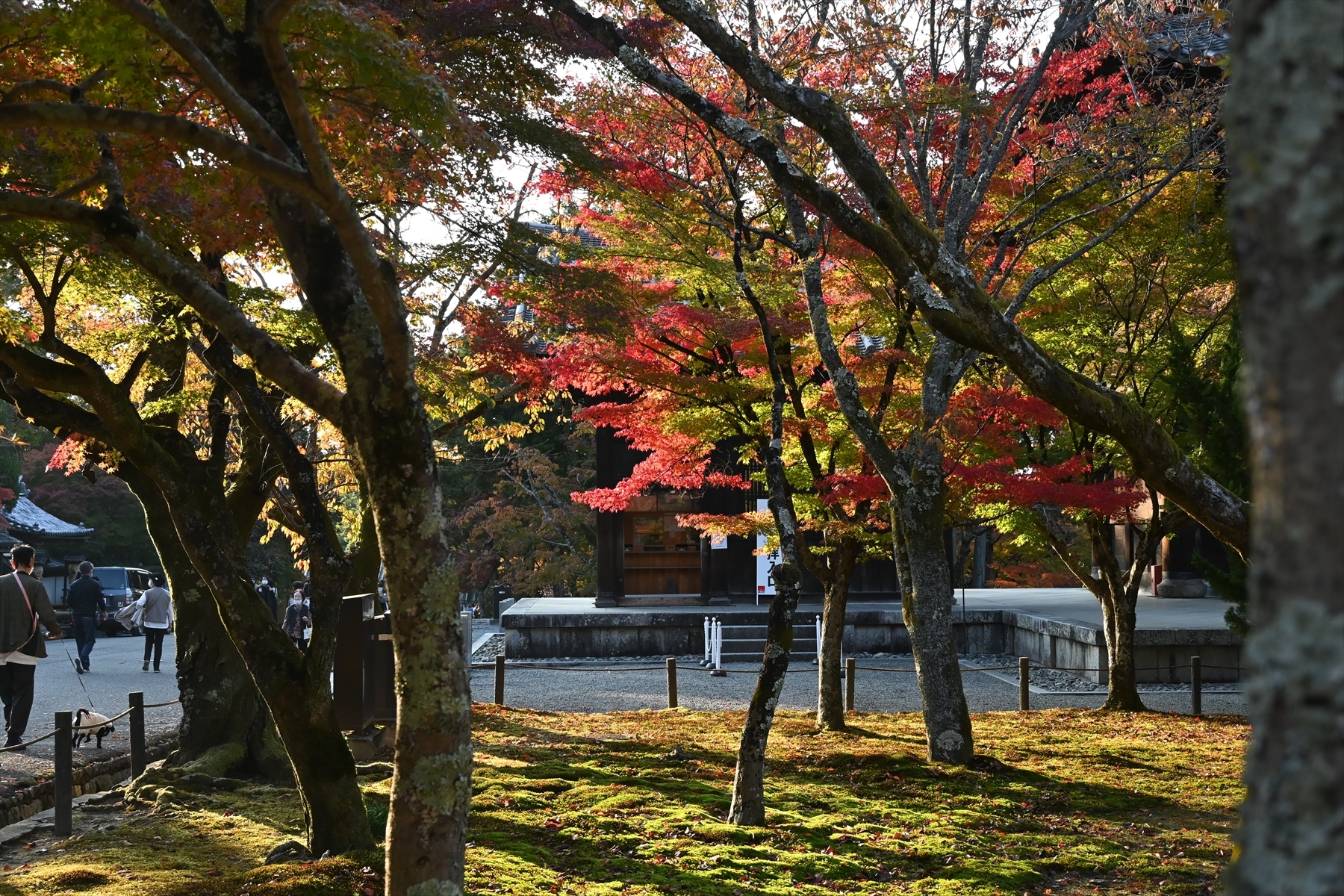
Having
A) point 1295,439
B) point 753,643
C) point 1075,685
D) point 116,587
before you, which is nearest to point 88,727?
point 1295,439

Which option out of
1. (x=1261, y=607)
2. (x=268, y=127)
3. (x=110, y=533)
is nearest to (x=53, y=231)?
(x=268, y=127)

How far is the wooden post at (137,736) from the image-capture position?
8906 millimetres

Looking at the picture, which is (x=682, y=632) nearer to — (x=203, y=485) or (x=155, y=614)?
(x=155, y=614)

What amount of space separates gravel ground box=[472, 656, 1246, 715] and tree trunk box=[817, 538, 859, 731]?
7.77 ft

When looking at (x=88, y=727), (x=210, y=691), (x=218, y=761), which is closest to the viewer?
(x=218, y=761)

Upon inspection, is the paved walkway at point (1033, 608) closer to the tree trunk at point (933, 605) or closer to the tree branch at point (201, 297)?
the tree trunk at point (933, 605)

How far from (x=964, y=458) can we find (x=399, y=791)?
8.95 meters

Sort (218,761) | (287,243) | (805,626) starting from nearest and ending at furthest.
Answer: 1. (287,243)
2. (218,761)
3. (805,626)

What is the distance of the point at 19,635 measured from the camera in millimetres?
10742

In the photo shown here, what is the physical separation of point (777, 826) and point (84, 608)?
14.1 meters

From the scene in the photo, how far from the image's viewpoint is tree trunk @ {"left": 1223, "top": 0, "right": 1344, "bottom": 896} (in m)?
1.05

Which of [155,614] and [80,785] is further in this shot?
[155,614]

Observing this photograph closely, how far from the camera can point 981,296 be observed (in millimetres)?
5305

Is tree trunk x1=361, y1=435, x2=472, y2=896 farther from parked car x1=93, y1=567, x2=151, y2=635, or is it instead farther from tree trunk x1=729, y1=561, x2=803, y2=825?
parked car x1=93, y1=567, x2=151, y2=635
